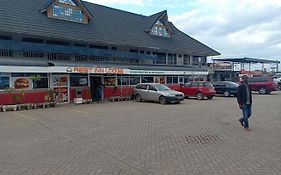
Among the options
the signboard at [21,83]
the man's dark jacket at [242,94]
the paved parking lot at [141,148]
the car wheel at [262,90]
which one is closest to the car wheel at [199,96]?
the car wheel at [262,90]

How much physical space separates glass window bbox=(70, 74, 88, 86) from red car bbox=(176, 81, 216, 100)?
896 cm

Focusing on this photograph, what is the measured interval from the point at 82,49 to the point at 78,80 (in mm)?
2520

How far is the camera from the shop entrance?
83.0 feet

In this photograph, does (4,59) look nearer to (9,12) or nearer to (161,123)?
(9,12)

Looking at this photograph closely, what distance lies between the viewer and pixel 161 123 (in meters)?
12.2

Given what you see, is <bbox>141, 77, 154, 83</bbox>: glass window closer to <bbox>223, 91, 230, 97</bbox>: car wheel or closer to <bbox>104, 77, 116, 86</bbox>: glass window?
<bbox>104, 77, 116, 86</bbox>: glass window

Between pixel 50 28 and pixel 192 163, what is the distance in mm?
19421

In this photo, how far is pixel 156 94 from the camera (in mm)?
22609

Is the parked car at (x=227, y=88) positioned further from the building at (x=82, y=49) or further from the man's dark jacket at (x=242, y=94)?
the man's dark jacket at (x=242, y=94)

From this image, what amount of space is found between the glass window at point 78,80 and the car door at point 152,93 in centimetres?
502

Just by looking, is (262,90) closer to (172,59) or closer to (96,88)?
(172,59)

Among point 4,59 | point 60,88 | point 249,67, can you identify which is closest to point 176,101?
point 60,88

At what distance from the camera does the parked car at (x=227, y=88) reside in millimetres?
29016

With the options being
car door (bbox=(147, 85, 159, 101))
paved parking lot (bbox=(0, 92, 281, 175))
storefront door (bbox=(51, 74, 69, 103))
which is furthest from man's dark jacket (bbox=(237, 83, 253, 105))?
storefront door (bbox=(51, 74, 69, 103))
